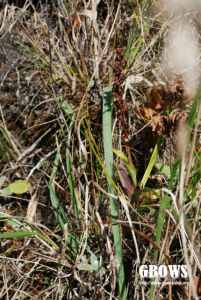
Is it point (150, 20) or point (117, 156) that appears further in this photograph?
point (150, 20)

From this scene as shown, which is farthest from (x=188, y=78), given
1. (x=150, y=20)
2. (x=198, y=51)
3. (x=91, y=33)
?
(x=91, y=33)

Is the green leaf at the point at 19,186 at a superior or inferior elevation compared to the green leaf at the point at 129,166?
inferior

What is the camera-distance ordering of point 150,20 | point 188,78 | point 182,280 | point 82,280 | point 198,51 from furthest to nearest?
point 150,20 < point 198,51 < point 188,78 < point 82,280 < point 182,280

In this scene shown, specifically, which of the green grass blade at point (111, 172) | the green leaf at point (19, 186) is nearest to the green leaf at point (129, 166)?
the green grass blade at point (111, 172)

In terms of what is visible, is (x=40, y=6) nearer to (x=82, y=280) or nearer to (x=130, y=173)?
(x=130, y=173)

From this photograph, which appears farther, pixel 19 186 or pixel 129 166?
pixel 19 186

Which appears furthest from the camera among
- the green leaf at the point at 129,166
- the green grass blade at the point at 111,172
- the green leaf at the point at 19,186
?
the green leaf at the point at 19,186

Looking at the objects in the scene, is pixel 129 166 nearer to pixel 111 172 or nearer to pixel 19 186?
pixel 111 172

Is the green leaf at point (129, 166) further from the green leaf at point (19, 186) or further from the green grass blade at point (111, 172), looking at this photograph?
the green leaf at point (19, 186)

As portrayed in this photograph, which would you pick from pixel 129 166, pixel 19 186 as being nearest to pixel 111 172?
pixel 129 166
